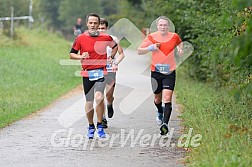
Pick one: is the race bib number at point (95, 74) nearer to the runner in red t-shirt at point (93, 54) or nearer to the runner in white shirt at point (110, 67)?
the runner in red t-shirt at point (93, 54)

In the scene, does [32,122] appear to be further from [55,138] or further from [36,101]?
[36,101]

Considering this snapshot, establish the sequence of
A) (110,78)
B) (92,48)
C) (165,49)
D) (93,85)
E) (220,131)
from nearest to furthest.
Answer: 1. (220,131)
2. (92,48)
3. (93,85)
4. (165,49)
5. (110,78)

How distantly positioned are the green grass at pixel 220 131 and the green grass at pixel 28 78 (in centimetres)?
361

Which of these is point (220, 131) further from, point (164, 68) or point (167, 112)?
point (164, 68)

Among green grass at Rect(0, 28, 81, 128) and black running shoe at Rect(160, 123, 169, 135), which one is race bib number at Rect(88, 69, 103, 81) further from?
green grass at Rect(0, 28, 81, 128)

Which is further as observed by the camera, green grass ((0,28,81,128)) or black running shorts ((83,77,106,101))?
green grass ((0,28,81,128))

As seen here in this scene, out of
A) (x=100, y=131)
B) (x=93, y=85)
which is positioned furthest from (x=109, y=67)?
(x=100, y=131)

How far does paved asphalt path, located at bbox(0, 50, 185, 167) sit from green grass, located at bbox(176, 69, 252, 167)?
0.36 m

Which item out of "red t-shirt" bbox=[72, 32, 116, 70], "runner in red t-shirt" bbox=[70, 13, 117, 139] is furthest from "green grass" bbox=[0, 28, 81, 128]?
"red t-shirt" bbox=[72, 32, 116, 70]

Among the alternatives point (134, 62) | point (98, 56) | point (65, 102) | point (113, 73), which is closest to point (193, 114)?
point (113, 73)

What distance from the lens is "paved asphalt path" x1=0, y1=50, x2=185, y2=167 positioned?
348 inches

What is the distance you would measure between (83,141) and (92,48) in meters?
1.48

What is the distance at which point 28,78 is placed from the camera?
75.0 ft

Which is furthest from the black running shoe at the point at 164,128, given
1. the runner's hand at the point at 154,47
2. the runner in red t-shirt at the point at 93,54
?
the runner's hand at the point at 154,47
